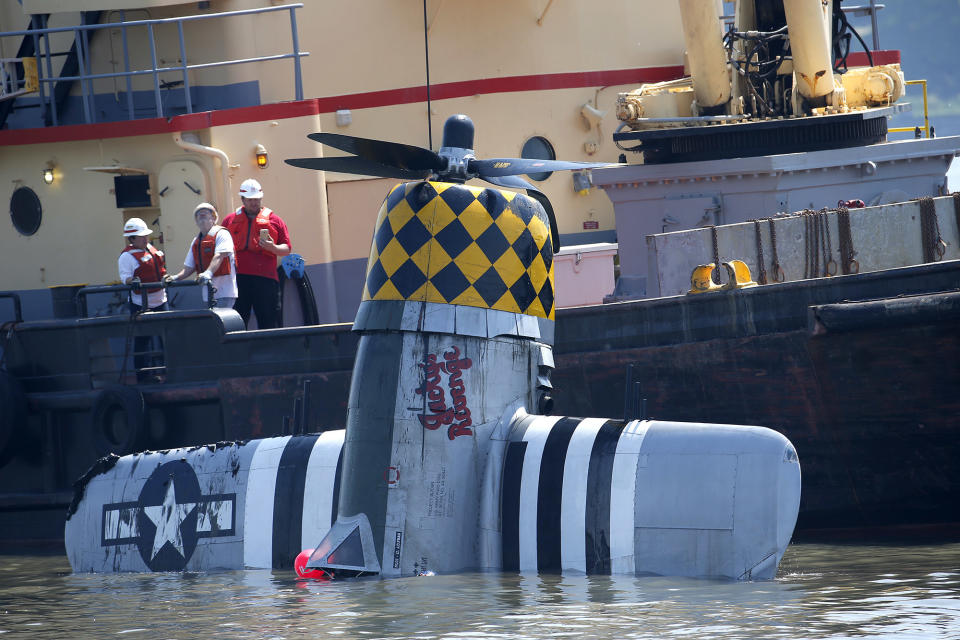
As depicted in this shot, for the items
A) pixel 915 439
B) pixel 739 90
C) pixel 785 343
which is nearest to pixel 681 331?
pixel 785 343

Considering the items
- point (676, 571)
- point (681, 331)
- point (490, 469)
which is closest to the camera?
point (676, 571)

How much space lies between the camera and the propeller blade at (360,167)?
28.4ft

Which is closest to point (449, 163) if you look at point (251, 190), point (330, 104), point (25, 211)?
point (251, 190)

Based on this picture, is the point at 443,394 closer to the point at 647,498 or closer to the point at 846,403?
the point at 647,498

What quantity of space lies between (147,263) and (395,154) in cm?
424

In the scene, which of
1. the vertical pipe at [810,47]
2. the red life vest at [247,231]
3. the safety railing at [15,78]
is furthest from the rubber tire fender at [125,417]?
the vertical pipe at [810,47]

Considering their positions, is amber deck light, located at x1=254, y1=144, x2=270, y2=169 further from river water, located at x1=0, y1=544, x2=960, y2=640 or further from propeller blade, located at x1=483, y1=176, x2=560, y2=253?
Answer: river water, located at x1=0, y1=544, x2=960, y2=640

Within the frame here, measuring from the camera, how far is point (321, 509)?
29.1 ft

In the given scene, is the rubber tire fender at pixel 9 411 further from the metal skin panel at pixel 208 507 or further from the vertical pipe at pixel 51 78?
the vertical pipe at pixel 51 78

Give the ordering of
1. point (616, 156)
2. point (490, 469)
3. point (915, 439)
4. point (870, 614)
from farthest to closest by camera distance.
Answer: point (616, 156) < point (915, 439) < point (490, 469) < point (870, 614)

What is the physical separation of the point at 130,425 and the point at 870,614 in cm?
714

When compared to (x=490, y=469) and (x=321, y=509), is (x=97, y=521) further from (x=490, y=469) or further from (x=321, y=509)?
(x=490, y=469)

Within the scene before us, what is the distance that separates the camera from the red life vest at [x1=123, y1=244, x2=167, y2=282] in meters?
12.0

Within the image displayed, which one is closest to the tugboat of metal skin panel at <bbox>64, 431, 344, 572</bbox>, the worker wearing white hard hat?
the worker wearing white hard hat
